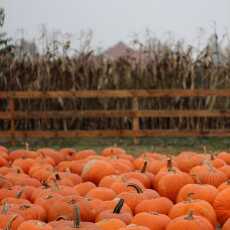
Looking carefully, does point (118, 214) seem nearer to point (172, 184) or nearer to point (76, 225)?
point (76, 225)

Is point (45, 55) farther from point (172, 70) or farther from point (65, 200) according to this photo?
point (65, 200)

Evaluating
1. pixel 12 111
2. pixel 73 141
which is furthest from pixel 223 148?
pixel 12 111

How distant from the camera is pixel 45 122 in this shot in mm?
11875

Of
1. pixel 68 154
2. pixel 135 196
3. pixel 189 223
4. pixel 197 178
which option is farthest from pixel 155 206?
pixel 68 154

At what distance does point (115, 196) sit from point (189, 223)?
841mm

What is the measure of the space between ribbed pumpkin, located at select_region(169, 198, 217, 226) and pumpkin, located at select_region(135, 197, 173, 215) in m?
0.14

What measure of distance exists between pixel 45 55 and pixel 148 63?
2.23 meters

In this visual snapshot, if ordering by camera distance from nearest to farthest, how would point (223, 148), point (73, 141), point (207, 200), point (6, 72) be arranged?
point (207, 200) → point (223, 148) → point (73, 141) → point (6, 72)

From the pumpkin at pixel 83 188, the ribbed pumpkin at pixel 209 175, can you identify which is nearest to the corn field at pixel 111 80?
the ribbed pumpkin at pixel 209 175

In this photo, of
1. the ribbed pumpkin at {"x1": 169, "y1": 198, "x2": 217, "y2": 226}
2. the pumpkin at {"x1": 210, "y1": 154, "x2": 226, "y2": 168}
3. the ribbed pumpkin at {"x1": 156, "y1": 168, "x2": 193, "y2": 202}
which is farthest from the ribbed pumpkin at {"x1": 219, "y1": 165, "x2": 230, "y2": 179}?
the ribbed pumpkin at {"x1": 169, "y1": 198, "x2": 217, "y2": 226}

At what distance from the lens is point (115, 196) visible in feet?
10.6

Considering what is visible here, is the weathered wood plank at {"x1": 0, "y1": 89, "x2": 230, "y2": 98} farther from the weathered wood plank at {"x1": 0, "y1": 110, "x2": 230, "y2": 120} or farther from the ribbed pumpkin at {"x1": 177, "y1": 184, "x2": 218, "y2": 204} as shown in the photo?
the ribbed pumpkin at {"x1": 177, "y1": 184, "x2": 218, "y2": 204}

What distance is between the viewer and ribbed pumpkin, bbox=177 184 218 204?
3154 millimetres

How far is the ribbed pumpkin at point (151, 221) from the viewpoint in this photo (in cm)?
261
